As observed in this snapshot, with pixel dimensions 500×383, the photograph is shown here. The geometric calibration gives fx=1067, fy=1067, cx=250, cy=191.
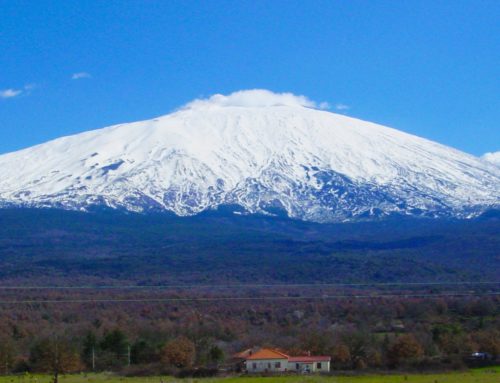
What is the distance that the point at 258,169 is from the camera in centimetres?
13412

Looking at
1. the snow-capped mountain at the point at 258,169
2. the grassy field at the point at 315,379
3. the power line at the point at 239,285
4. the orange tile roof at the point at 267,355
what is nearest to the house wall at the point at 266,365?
the orange tile roof at the point at 267,355

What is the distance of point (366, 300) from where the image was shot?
2339 inches

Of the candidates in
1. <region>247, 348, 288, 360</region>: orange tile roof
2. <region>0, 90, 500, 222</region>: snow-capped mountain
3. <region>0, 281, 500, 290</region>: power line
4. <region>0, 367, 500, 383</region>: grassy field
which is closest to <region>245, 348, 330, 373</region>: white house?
<region>247, 348, 288, 360</region>: orange tile roof

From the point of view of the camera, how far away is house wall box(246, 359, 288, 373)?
112 feet

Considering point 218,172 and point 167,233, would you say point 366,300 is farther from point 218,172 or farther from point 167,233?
point 218,172

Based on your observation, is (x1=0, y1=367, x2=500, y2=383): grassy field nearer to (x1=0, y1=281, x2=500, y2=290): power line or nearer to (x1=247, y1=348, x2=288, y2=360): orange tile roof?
(x1=247, y1=348, x2=288, y2=360): orange tile roof

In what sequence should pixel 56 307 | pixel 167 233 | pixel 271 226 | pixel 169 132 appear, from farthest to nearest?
pixel 169 132 < pixel 271 226 < pixel 167 233 < pixel 56 307

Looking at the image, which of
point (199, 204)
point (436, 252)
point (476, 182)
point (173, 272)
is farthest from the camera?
point (476, 182)

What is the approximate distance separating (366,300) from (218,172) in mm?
75671

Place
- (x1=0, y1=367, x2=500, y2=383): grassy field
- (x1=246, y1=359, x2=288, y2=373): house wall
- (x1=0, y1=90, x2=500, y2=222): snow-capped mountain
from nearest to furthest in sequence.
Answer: (x1=0, y1=367, x2=500, y2=383): grassy field, (x1=246, y1=359, x2=288, y2=373): house wall, (x1=0, y1=90, x2=500, y2=222): snow-capped mountain

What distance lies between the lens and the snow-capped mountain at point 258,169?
123 meters

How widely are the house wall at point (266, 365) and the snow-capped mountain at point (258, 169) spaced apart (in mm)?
84388

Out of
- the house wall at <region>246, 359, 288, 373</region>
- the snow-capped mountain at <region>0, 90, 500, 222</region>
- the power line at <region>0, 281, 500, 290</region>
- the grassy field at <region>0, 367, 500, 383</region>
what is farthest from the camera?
the snow-capped mountain at <region>0, 90, 500, 222</region>

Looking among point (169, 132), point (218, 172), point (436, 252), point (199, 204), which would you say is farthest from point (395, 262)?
point (169, 132)
